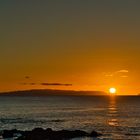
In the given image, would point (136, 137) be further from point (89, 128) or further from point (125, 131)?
point (89, 128)

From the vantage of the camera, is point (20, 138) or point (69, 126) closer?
point (20, 138)

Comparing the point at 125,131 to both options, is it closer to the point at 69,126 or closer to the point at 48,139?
the point at 69,126

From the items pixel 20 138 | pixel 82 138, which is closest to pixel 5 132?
pixel 20 138

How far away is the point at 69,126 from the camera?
102188 mm

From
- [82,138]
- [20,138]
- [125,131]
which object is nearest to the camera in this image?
[20,138]

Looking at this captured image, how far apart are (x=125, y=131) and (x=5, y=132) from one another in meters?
25.6

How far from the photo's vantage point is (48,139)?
7481 centimetres

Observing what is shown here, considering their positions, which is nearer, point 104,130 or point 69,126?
point 104,130

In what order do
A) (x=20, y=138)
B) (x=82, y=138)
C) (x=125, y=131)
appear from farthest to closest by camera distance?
(x=125, y=131) → (x=82, y=138) → (x=20, y=138)

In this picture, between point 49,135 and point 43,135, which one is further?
point 49,135

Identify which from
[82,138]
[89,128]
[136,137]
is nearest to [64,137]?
[82,138]

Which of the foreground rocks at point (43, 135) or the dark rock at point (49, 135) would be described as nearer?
the dark rock at point (49, 135)

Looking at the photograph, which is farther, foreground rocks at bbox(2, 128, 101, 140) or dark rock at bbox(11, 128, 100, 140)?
foreground rocks at bbox(2, 128, 101, 140)

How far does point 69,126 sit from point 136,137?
24.6m
